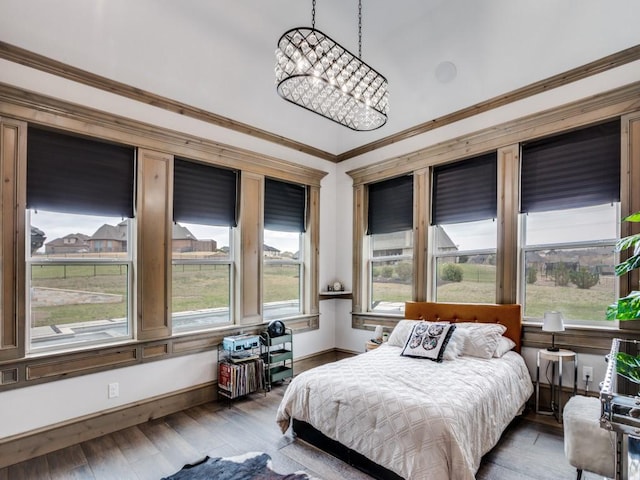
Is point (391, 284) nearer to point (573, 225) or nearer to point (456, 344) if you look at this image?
point (456, 344)

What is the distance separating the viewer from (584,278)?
3.31m

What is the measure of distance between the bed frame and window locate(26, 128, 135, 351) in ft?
6.65

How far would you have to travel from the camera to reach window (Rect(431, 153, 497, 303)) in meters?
3.92

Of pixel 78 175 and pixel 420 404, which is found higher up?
pixel 78 175

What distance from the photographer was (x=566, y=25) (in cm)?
315

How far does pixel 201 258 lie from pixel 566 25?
435cm

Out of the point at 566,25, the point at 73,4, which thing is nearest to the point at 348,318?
the point at 566,25

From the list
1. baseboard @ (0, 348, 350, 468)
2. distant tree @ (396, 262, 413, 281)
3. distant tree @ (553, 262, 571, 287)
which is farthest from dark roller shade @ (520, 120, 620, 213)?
baseboard @ (0, 348, 350, 468)

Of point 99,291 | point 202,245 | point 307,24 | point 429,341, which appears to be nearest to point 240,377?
point 202,245

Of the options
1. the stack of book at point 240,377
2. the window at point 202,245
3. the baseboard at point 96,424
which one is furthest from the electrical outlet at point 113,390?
the stack of book at point 240,377

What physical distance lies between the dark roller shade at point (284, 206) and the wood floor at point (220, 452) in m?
2.41

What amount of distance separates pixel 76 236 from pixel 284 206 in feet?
8.14

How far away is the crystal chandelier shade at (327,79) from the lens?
2.28 meters

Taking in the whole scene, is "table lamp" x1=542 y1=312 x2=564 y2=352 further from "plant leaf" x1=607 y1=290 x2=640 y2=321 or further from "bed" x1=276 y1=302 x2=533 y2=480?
"plant leaf" x1=607 y1=290 x2=640 y2=321
